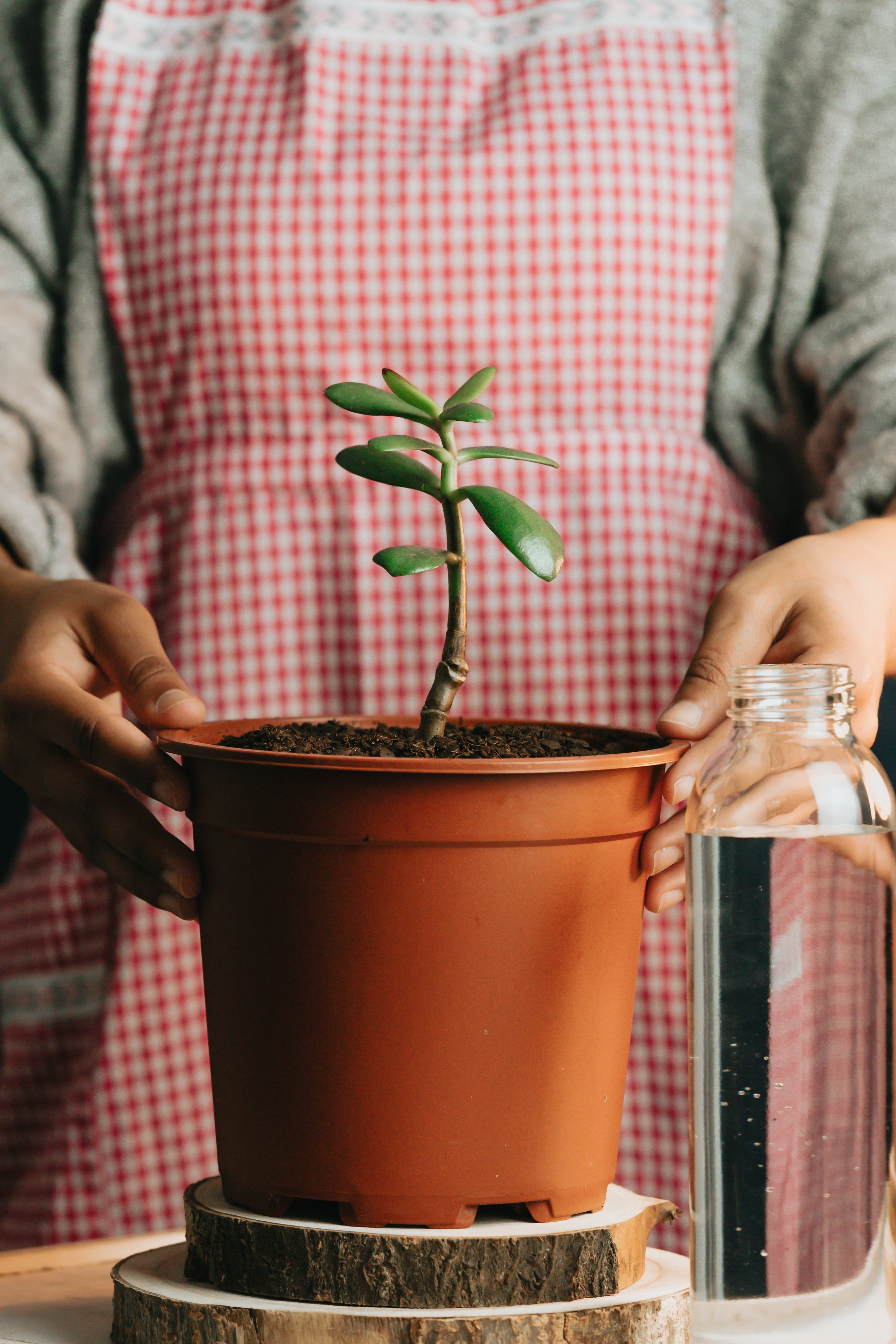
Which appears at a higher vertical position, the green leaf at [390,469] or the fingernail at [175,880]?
the green leaf at [390,469]

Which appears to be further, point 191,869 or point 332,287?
point 332,287

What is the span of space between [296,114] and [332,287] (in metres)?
0.15

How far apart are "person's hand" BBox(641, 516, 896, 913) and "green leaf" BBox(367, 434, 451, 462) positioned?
6.4 inches

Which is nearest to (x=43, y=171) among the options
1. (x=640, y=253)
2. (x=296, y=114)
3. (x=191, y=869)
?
(x=296, y=114)

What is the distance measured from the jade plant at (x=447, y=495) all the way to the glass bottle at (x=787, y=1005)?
4.3 inches

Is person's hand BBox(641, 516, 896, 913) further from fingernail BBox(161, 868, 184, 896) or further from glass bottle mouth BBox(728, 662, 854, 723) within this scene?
fingernail BBox(161, 868, 184, 896)

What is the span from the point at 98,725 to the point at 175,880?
0.32ft

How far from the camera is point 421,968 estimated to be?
524 mm

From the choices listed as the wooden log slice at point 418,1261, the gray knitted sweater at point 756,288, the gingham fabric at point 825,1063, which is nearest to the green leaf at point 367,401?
the gingham fabric at point 825,1063

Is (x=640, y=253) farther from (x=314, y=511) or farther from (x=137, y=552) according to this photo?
(x=137, y=552)

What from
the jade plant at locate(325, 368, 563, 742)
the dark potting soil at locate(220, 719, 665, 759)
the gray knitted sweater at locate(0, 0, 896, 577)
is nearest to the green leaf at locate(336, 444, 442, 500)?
the jade plant at locate(325, 368, 563, 742)

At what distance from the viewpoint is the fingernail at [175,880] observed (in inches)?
22.8

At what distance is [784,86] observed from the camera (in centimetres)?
102

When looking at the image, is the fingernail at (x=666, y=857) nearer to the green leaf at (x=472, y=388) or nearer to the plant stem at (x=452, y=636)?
the plant stem at (x=452, y=636)
